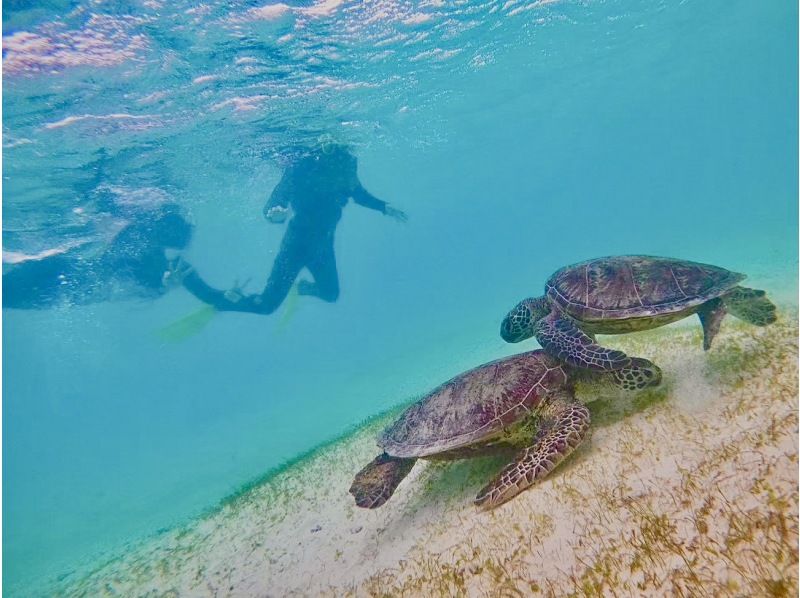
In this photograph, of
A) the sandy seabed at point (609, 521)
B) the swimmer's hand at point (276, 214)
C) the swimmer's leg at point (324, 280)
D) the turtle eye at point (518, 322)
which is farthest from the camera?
the swimmer's hand at point (276, 214)

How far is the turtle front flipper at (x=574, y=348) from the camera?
4.32 metres

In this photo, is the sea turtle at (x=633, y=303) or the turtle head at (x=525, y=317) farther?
the turtle head at (x=525, y=317)

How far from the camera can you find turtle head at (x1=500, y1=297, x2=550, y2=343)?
20.5ft

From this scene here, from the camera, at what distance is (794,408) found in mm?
3535

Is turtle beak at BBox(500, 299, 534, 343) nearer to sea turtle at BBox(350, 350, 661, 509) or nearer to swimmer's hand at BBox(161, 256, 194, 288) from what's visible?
sea turtle at BBox(350, 350, 661, 509)

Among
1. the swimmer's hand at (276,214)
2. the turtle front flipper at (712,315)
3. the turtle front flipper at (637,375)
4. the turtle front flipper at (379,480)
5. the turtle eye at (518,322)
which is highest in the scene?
the turtle front flipper at (712,315)

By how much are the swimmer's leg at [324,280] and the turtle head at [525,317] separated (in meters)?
11.2

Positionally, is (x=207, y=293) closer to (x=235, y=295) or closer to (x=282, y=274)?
(x=235, y=295)

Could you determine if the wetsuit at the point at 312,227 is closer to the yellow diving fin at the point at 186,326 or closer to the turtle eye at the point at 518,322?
the yellow diving fin at the point at 186,326

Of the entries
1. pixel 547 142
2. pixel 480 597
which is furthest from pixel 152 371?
pixel 480 597

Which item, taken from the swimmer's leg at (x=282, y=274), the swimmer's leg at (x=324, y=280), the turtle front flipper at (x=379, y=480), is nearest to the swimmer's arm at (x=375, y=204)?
the swimmer's leg at (x=324, y=280)

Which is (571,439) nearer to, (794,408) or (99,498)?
(794,408)

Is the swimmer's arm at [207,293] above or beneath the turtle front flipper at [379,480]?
beneath

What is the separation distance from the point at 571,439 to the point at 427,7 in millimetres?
17636
